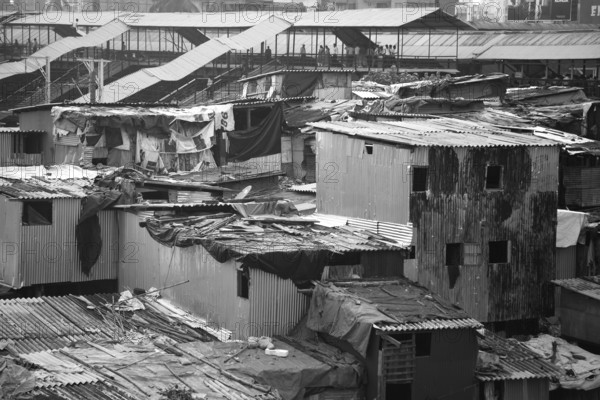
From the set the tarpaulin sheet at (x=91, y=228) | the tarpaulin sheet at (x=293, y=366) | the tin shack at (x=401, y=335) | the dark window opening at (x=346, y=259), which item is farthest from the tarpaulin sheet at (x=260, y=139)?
the tarpaulin sheet at (x=293, y=366)

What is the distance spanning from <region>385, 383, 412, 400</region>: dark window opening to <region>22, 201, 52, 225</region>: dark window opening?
8.50 m

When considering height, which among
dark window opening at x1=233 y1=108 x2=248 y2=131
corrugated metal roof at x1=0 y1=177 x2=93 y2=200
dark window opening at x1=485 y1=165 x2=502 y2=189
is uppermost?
dark window opening at x1=233 y1=108 x2=248 y2=131

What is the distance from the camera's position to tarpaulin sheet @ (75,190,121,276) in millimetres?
22391

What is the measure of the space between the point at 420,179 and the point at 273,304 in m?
4.00

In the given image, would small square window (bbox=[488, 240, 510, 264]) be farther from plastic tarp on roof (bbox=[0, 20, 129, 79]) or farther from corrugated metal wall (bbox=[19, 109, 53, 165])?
plastic tarp on roof (bbox=[0, 20, 129, 79])

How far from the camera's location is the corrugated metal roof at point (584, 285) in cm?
2058

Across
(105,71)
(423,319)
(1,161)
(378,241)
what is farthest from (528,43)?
(423,319)

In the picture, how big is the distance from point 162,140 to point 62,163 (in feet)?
9.17

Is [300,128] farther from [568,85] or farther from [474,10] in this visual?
[474,10]

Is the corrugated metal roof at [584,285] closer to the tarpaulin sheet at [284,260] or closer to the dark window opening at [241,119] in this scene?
the tarpaulin sheet at [284,260]

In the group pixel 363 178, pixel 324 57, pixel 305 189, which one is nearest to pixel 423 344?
pixel 363 178

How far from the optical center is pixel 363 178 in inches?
837

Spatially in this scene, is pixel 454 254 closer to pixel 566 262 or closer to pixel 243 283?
pixel 566 262

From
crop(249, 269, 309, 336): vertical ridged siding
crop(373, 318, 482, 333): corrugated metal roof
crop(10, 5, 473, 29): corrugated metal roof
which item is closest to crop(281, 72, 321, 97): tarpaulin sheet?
crop(10, 5, 473, 29): corrugated metal roof
